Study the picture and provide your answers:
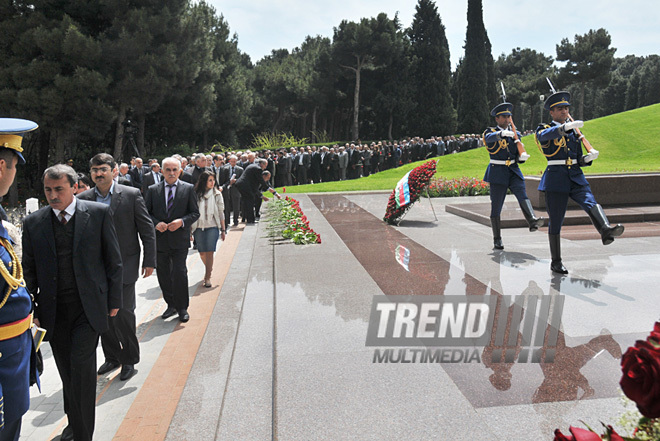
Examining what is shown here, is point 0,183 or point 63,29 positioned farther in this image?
point 63,29

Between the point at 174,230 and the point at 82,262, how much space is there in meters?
2.31

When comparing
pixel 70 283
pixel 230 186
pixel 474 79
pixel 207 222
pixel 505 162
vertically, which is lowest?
pixel 230 186

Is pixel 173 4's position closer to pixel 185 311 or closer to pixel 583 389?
pixel 185 311

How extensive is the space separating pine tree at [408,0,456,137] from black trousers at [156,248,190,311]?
4274 centimetres

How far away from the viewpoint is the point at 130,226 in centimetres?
455

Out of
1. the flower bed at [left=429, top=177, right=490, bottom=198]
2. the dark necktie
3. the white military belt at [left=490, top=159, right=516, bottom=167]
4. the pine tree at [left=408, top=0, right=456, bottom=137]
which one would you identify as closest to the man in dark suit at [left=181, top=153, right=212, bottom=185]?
the dark necktie

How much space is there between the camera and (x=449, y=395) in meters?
3.23

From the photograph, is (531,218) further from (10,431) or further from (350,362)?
(10,431)

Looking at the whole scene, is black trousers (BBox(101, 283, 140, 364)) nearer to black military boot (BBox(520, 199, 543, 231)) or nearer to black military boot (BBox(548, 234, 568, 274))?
black military boot (BBox(548, 234, 568, 274))

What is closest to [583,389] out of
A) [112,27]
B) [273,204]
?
[273,204]

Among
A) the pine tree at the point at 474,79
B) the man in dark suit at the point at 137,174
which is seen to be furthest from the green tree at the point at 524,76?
the man in dark suit at the point at 137,174

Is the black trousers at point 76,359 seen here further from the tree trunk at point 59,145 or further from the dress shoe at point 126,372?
the tree trunk at point 59,145

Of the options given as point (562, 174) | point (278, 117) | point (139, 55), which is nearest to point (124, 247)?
point (562, 174)

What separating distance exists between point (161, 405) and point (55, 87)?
21.0m
